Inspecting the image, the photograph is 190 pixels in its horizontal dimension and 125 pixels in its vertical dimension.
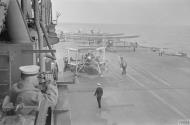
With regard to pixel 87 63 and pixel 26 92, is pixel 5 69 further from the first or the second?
pixel 87 63

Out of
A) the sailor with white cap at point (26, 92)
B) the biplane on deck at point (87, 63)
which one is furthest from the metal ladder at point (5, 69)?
the biplane on deck at point (87, 63)

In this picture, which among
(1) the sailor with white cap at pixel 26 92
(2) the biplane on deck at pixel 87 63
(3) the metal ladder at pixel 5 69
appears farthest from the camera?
(2) the biplane on deck at pixel 87 63

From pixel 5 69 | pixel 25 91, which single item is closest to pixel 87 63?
pixel 5 69

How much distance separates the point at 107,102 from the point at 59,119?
8819mm

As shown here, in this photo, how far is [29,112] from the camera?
13.0 feet

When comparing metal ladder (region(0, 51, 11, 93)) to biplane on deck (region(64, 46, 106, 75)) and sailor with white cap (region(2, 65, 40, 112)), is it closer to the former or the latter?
sailor with white cap (region(2, 65, 40, 112))

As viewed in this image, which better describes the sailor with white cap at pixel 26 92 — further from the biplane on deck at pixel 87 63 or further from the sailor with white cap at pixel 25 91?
the biplane on deck at pixel 87 63

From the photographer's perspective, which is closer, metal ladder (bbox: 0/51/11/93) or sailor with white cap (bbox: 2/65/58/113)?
sailor with white cap (bbox: 2/65/58/113)

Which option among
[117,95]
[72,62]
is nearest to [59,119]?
[117,95]

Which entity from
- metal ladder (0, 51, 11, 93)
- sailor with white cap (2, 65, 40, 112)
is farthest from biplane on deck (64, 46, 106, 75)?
sailor with white cap (2, 65, 40, 112)

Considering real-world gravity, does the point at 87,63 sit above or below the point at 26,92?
below

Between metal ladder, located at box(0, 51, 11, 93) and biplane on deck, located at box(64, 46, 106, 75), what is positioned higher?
metal ladder, located at box(0, 51, 11, 93)

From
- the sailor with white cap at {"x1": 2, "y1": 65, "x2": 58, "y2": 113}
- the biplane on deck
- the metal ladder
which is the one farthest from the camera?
the biplane on deck

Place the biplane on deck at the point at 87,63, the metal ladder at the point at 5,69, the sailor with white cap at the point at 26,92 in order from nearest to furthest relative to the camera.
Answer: the sailor with white cap at the point at 26,92
the metal ladder at the point at 5,69
the biplane on deck at the point at 87,63
